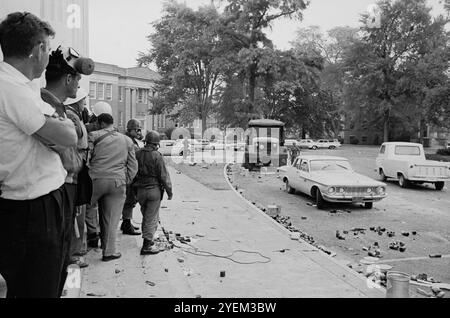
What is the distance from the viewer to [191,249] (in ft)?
21.6

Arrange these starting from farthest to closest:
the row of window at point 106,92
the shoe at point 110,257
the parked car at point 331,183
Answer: the row of window at point 106,92
the parked car at point 331,183
the shoe at point 110,257

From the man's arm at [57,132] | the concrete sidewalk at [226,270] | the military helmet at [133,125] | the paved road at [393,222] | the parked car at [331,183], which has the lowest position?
the paved road at [393,222]

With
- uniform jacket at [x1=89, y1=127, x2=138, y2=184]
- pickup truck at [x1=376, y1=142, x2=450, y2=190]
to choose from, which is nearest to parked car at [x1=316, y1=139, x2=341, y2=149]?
pickup truck at [x1=376, y1=142, x2=450, y2=190]

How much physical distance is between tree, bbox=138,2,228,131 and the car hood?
24302mm

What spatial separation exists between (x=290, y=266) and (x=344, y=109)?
51152 millimetres

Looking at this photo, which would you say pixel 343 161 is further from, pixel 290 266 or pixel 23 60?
pixel 23 60

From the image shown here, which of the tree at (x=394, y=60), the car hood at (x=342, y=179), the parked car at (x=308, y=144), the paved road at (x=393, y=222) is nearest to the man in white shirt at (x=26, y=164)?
the paved road at (x=393, y=222)

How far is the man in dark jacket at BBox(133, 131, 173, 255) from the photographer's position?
6.02 metres

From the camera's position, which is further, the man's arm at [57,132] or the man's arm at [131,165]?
the man's arm at [131,165]

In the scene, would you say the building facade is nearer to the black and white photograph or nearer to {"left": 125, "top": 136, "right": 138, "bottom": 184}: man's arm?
the black and white photograph

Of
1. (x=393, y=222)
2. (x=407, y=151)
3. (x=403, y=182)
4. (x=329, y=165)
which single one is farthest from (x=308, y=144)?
(x=393, y=222)

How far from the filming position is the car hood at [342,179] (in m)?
11.5

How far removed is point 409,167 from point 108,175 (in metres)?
13.1

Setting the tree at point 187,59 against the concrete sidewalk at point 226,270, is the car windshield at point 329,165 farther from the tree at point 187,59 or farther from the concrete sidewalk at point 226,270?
the tree at point 187,59
